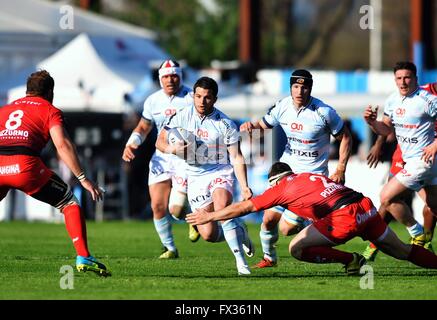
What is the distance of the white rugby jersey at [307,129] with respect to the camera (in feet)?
46.2

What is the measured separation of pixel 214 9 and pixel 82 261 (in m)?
50.8

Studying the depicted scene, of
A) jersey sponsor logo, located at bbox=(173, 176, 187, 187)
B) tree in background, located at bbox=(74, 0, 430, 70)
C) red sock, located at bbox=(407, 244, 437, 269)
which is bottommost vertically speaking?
red sock, located at bbox=(407, 244, 437, 269)

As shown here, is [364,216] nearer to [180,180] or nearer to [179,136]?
[179,136]

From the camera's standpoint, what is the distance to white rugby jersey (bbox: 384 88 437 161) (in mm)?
14766

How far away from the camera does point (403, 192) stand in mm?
14867

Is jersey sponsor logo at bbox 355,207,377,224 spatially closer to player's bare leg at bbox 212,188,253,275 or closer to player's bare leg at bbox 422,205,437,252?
player's bare leg at bbox 212,188,253,275

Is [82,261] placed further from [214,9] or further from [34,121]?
[214,9]

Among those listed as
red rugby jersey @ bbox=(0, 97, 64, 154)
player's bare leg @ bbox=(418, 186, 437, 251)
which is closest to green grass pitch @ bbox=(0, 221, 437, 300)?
player's bare leg @ bbox=(418, 186, 437, 251)

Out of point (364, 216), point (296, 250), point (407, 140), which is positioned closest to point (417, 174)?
point (407, 140)

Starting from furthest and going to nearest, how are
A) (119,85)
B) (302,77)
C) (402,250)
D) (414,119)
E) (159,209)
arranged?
(119,85)
(159,209)
(414,119)
(302,77)
(402,250)

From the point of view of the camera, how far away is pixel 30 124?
12156 millimetres

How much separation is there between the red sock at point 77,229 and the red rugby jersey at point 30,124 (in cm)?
70

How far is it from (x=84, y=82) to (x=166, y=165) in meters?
12.0

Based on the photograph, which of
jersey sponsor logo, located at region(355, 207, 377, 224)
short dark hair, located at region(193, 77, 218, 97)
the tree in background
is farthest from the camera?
the tree in background
